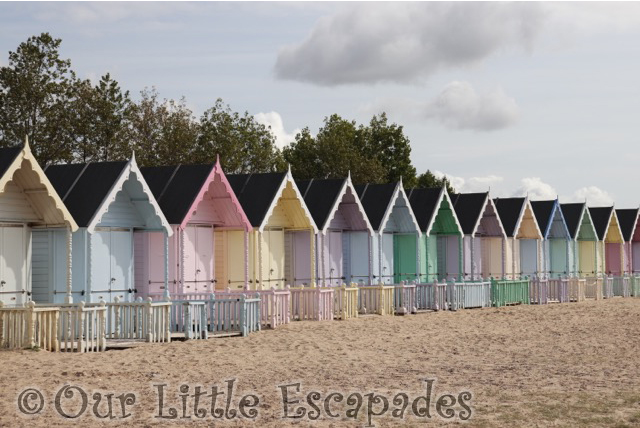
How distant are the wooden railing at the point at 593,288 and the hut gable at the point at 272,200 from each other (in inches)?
733

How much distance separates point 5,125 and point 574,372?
32295 mm

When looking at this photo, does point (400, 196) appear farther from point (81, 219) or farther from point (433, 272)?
point (81, 219)

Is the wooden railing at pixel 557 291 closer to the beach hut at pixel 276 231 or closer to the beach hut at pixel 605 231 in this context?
the beach hut at pixel 605 231

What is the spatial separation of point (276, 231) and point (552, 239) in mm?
20232

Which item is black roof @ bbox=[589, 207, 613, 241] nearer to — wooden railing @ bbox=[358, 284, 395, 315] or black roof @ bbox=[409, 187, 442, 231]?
black roof @ bbox=[409, 187, 442, 231]

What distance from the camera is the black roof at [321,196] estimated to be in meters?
31.5

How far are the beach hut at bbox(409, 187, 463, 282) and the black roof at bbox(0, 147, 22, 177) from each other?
17.9 meters

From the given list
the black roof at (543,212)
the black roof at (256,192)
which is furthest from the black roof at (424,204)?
the black roof at (543,212)

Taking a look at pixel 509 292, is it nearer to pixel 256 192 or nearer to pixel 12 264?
pixel 256 192

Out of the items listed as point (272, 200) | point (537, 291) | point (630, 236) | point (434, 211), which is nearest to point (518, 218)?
point (537, 291)

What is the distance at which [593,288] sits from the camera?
148 feet

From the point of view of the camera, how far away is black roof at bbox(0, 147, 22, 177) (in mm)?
20975

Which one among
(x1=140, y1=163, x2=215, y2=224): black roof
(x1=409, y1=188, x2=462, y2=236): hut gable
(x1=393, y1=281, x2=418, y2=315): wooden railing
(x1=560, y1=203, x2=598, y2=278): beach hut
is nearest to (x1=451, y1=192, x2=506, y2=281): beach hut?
(x1=409, y1=188, x2=462, y2=236): hut gable

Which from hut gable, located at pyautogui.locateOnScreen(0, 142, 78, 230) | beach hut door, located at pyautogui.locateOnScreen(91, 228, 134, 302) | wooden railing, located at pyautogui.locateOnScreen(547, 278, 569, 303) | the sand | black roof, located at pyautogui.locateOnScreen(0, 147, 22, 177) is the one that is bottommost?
the sand
